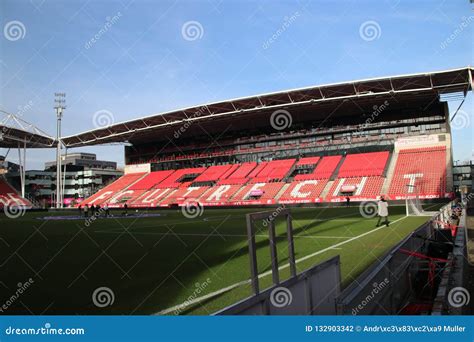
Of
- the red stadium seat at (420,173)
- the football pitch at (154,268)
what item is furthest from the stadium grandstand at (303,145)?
the football pitch at (154,268)

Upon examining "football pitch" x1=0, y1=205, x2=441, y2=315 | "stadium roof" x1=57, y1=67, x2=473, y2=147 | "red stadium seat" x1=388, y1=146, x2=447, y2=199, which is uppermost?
"stadium roof" x1=57, y1=67, x2=473, y2=147

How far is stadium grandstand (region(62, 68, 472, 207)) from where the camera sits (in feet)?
141

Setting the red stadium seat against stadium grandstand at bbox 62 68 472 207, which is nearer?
the red stadium seat

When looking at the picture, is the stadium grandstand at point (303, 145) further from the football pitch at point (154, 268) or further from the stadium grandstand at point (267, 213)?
the football pitch at point (154, 268)

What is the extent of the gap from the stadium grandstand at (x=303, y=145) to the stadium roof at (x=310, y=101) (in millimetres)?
133

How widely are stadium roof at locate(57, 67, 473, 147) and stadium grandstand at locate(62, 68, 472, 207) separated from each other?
0.44 feet

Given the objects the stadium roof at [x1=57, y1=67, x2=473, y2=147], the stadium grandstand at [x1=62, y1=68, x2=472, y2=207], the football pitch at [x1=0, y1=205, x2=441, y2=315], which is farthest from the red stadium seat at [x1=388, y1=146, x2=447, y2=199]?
the football pitch at [x1=0, y1=205, x2=441, y2=315]

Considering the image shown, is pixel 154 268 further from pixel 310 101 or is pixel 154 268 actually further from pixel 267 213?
pixel 310 101

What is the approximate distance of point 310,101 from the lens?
46.5m

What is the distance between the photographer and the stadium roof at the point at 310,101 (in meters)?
41.4

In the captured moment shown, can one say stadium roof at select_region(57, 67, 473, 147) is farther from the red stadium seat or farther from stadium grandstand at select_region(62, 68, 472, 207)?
the red stadium seat

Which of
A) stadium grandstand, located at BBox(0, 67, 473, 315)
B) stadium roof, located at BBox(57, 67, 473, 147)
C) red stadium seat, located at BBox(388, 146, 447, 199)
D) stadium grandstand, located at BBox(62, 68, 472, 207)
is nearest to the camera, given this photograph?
stadium grandstand, located at BBox(0, 67, 473, 315)

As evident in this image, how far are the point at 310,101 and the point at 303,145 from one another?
37.8 feet
